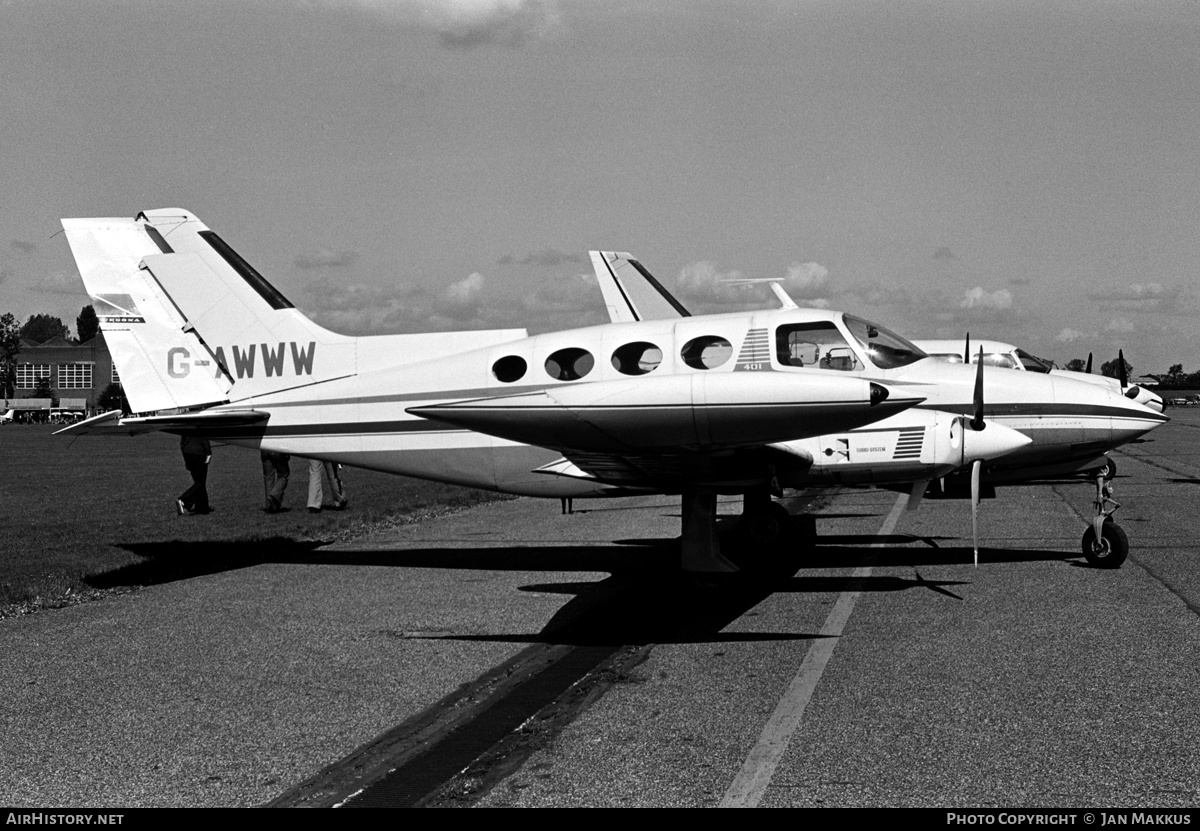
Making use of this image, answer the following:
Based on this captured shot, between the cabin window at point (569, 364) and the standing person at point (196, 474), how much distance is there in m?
8.92

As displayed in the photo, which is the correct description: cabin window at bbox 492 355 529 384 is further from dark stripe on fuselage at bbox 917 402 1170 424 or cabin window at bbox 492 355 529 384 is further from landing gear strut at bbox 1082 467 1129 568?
landing gear strut at bbox 1082 467 1129 568

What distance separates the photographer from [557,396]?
7883 mm

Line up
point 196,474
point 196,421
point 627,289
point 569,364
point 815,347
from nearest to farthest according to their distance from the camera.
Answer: point 815,347
point 569,364
point 196,421
point 196,474
point 627,289

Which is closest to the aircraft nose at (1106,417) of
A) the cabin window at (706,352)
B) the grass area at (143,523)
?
the cabin window at (706,352)

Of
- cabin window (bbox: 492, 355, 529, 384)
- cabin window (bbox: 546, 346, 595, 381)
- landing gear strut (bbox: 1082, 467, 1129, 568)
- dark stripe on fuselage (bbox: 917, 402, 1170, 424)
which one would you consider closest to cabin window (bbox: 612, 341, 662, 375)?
cabin window (bbox: 546, 346, 595, 381)

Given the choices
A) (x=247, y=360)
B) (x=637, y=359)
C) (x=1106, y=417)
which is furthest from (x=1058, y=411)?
(x=247, y=360)

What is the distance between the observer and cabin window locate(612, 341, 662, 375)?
10859mm

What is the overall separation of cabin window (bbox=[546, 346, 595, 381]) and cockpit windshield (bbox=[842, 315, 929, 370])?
2676 millimetres

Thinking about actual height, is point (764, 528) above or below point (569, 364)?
below

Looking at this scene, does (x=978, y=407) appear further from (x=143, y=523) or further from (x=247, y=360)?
(x=143, y=523)

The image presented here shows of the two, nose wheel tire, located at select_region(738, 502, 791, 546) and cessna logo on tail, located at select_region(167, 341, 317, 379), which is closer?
nose wheel tire, located at select_region(738, 502, 791, 546)

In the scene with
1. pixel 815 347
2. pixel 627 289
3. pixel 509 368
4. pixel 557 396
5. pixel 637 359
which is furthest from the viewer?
pixel 627 289

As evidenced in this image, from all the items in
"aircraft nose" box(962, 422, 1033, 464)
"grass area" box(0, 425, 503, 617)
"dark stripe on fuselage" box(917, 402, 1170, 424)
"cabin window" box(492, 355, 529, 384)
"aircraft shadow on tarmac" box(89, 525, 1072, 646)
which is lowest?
"grass area" box(0, 425, 503, 617)

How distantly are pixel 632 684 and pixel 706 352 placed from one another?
15.5 feet
